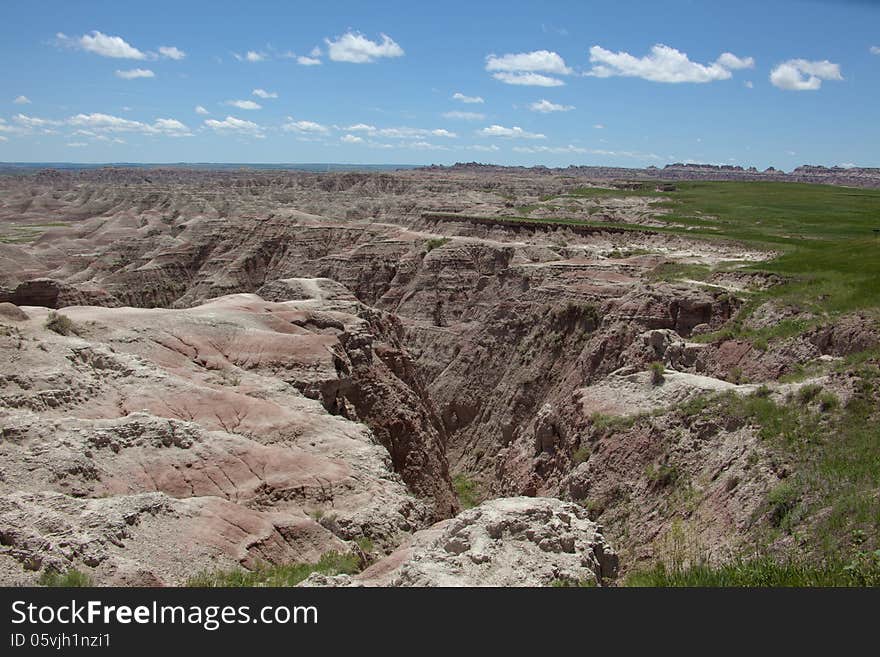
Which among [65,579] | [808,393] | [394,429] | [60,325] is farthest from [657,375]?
[60,325]

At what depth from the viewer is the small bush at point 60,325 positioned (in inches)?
822

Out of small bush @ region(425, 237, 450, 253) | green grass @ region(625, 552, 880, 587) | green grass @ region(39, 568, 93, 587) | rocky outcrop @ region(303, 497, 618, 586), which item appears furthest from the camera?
small bush @ region(425, 237, 450, 253)

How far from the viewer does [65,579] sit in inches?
425

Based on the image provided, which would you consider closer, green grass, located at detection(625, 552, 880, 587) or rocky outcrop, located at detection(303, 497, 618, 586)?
green grass, located at detection(625, 552, 880, 587)

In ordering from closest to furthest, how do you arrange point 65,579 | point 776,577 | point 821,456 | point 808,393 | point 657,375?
point 776,577
point 65,579
point 821,456
point 808,393
point 657,375

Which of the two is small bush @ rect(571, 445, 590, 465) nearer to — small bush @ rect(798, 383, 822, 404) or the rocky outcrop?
small bush @ rect(798, 383, 822, 404)

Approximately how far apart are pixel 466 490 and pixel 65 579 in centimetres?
2514

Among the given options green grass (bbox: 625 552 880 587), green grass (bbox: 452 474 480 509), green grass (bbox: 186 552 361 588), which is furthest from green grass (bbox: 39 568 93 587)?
green grass (bbox: 452 474 480 509)

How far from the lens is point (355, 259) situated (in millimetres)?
66625

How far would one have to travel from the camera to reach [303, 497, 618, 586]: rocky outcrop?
34.2 feet

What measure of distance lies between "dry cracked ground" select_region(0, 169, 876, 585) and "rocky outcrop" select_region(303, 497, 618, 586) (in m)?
0.05

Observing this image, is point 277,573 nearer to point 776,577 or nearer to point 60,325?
point 776,577

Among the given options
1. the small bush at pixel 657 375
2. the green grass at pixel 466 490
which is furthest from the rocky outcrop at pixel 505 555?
the green grass at pixel 466 490

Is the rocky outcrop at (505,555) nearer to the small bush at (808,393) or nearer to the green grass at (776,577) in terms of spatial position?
the green grass at (776,577)
